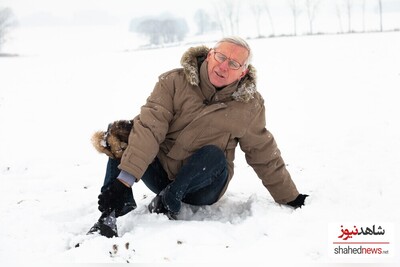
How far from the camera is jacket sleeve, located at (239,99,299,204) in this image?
292 centimetres

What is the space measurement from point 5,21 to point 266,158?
5807cm

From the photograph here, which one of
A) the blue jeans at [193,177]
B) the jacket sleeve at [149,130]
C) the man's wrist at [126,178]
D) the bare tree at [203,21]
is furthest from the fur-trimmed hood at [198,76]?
the bare tree at [203,21]

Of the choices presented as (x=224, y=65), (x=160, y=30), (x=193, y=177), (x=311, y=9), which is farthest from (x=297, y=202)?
(x=160, y=30)

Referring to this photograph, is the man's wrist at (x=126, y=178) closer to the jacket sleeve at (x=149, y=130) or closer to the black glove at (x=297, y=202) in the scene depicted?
the jacket sleeve at (x=149, y=130)

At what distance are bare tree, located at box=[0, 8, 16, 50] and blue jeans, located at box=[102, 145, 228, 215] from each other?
5589 centimetres

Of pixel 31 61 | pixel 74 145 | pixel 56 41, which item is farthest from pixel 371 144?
pixel 56 41

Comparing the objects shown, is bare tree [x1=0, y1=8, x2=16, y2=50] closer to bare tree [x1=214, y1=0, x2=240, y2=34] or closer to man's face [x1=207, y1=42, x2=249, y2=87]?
bare tree [x1=214, y1=0, x2=240, y2=34]

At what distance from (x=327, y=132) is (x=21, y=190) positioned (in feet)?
15.1

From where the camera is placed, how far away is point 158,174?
3025mm

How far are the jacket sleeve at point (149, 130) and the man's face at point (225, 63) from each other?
33cm

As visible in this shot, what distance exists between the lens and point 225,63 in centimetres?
268

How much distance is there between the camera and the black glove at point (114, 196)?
246 centimetres

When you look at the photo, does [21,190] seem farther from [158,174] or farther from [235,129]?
[235,129]

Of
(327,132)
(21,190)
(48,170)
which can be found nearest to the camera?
(21,190)
